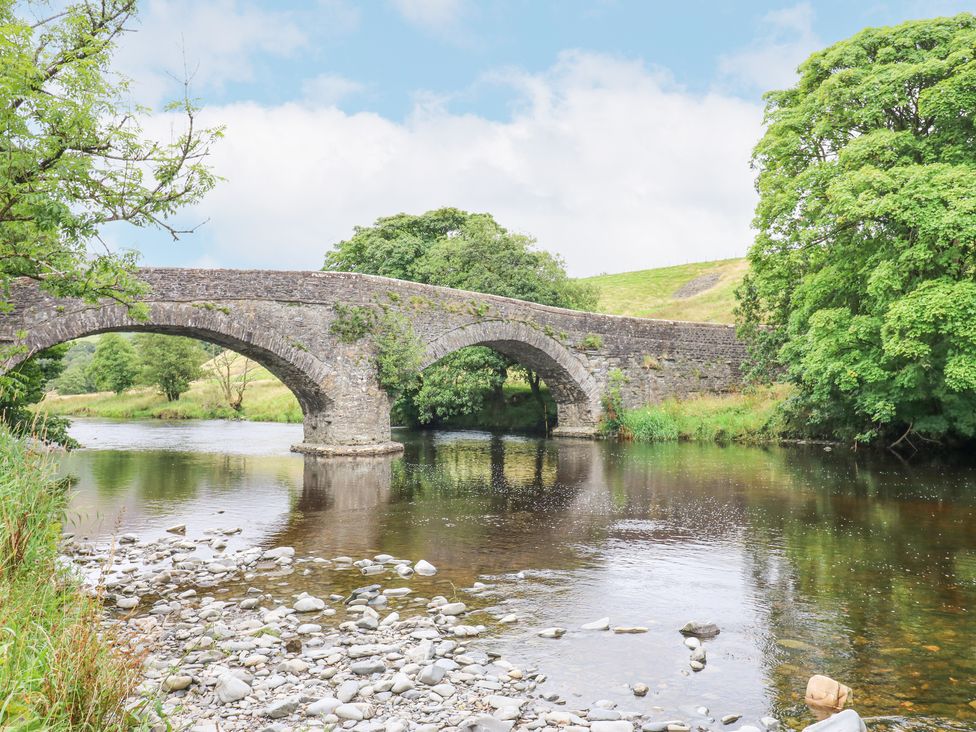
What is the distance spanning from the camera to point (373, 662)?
16.6ft

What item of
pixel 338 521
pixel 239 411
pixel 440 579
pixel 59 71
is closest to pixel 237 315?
pixel 338 521

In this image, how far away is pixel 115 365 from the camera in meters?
55.1

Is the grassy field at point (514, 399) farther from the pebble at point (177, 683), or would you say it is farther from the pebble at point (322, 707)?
the pebble at point (322, 707)

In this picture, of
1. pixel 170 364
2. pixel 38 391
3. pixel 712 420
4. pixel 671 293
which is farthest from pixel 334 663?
pixel 671 293

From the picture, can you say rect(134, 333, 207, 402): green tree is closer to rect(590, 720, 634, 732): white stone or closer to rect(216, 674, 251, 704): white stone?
rect(216, 674, 251, 704): white stone

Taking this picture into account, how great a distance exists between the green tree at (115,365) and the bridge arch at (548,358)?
39165 mm

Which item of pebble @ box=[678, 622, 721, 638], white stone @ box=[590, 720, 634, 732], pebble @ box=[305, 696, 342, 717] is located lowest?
pebble @ box=[678, 622, 721, 638]

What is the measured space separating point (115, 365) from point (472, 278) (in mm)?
38821

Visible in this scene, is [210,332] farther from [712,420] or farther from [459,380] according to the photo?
[712,420]

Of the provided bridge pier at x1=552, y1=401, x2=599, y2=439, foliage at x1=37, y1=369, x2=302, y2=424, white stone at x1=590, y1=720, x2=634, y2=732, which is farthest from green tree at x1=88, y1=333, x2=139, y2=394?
white stone at x1=590, y1=720, x2=634, y2=732

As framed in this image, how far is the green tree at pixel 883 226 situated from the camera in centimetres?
1332

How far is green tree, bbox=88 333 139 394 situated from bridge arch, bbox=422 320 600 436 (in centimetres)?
3917

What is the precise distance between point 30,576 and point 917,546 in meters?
9.86

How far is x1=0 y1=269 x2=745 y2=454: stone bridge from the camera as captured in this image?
16438mm
